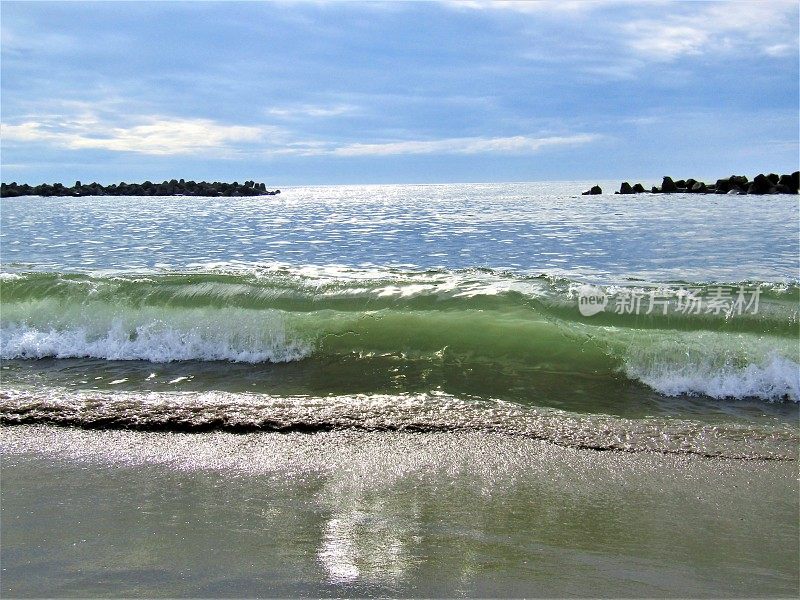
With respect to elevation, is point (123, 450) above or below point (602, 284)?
below

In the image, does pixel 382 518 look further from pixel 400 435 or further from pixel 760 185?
pixel 760 185

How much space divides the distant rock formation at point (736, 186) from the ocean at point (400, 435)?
128ft

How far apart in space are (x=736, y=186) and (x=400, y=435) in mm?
50988

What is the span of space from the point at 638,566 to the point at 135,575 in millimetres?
2553

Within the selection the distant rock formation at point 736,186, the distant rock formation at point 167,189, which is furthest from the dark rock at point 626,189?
the distant rock formation at point 167,189

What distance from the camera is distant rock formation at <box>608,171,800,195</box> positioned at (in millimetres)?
42469

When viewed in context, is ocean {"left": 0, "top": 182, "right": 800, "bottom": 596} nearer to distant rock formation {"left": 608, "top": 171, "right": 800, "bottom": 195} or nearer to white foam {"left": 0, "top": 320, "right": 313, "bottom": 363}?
white foam {"left": 0, "top": 320, "right": 313, "bottom": 363}

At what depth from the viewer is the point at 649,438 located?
4570 millimetres

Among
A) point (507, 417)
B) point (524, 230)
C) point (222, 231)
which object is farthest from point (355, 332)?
point (222, 231)

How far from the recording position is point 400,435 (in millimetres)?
4582

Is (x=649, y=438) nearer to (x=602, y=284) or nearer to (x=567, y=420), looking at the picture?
(x=567, y=420)

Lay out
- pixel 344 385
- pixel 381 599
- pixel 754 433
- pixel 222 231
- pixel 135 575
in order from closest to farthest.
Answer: pixel 381 599 → pixel 135 575 → pixel 754 433 → pixel 344 385 → pixel 222 231

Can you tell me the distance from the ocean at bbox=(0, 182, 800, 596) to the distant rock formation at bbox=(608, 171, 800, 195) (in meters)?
39.1

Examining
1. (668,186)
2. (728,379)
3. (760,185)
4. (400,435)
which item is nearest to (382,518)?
(400,435)
